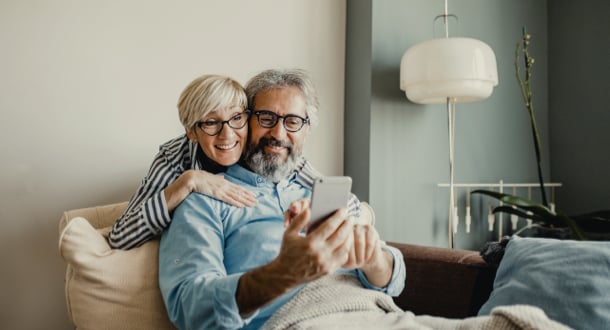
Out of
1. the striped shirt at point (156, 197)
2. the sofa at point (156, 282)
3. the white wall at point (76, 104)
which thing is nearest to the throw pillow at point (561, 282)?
the sofa at point (156, 282)

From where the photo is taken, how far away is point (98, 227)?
1.39 meters

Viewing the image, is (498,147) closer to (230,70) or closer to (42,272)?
(230,70)

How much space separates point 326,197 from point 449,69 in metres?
1.29

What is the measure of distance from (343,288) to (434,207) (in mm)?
1398

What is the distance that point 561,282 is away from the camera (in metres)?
1.09

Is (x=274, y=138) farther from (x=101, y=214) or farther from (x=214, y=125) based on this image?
(x=101, y=214)

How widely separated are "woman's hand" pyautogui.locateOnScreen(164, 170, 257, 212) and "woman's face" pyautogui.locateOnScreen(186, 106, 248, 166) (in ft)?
0.28

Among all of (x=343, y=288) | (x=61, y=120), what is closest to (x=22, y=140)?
(x=61, y=120)

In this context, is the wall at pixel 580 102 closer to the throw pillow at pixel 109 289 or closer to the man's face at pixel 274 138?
the man's face at pixel 274 138

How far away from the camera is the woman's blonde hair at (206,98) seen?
1231 millimetres

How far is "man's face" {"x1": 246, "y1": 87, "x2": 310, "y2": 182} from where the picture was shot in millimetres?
1310

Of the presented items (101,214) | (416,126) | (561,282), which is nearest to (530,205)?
(416,126)

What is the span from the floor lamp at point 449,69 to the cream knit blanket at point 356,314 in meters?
1.10

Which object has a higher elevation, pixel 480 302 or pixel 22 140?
pixel 22 140
